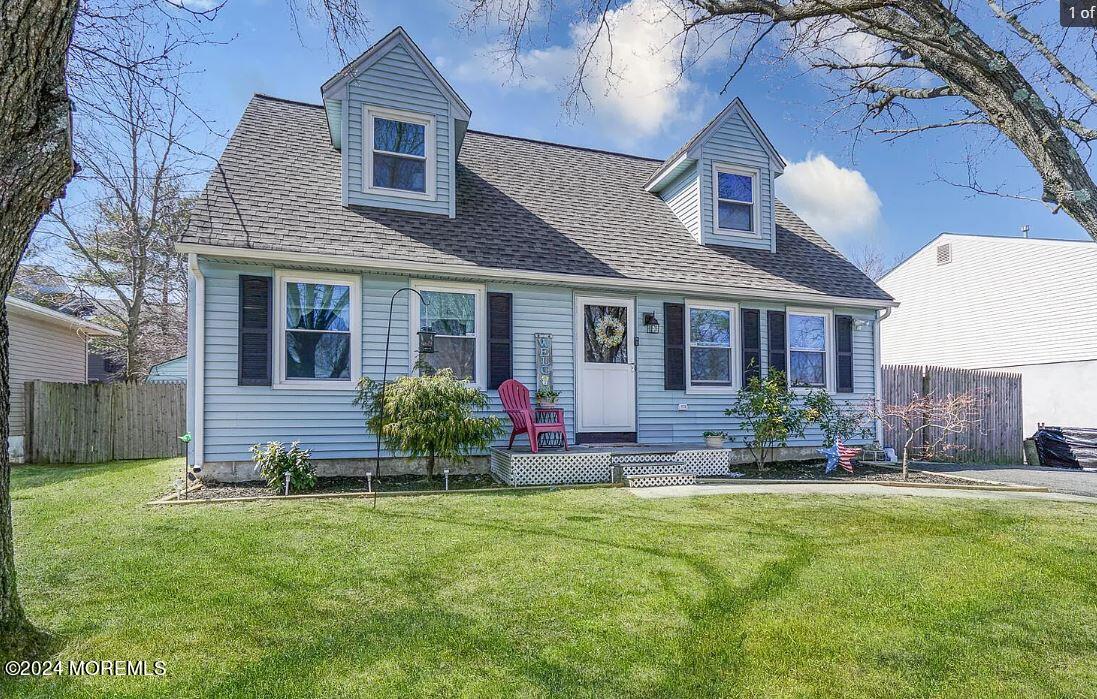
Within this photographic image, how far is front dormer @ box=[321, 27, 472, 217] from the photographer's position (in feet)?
26.2

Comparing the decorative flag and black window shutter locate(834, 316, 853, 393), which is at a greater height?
black window shutter locate(834, 316, 853, 393)

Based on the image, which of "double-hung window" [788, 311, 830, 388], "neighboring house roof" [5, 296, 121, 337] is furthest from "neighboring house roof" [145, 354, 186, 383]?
"double-hung window" [788, 311, 830, 388]

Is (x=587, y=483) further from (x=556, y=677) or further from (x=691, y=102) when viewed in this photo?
(x=691, y=102)

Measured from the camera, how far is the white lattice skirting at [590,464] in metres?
7.13

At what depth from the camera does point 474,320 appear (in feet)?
26.0

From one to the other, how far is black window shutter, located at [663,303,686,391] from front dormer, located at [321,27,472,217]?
374 cm

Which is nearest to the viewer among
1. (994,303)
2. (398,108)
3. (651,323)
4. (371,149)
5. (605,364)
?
(371,149)

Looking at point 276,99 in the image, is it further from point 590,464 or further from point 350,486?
point 590,464

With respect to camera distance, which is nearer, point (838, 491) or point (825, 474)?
point (838, 491)

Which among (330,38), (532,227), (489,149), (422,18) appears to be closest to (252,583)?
(330,38)

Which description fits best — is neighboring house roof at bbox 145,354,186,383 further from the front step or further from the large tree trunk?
the large tree trunk

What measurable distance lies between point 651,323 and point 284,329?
5.22 metres

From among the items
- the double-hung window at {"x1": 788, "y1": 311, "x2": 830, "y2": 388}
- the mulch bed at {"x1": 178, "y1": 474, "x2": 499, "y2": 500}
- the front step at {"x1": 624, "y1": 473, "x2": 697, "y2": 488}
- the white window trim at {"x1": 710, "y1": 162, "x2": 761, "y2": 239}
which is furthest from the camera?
the white window trim at {"x1": 710, "y1": 162, "x2": 761, "y2": 239}

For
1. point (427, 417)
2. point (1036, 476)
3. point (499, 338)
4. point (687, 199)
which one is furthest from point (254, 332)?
point (1036, 476)
